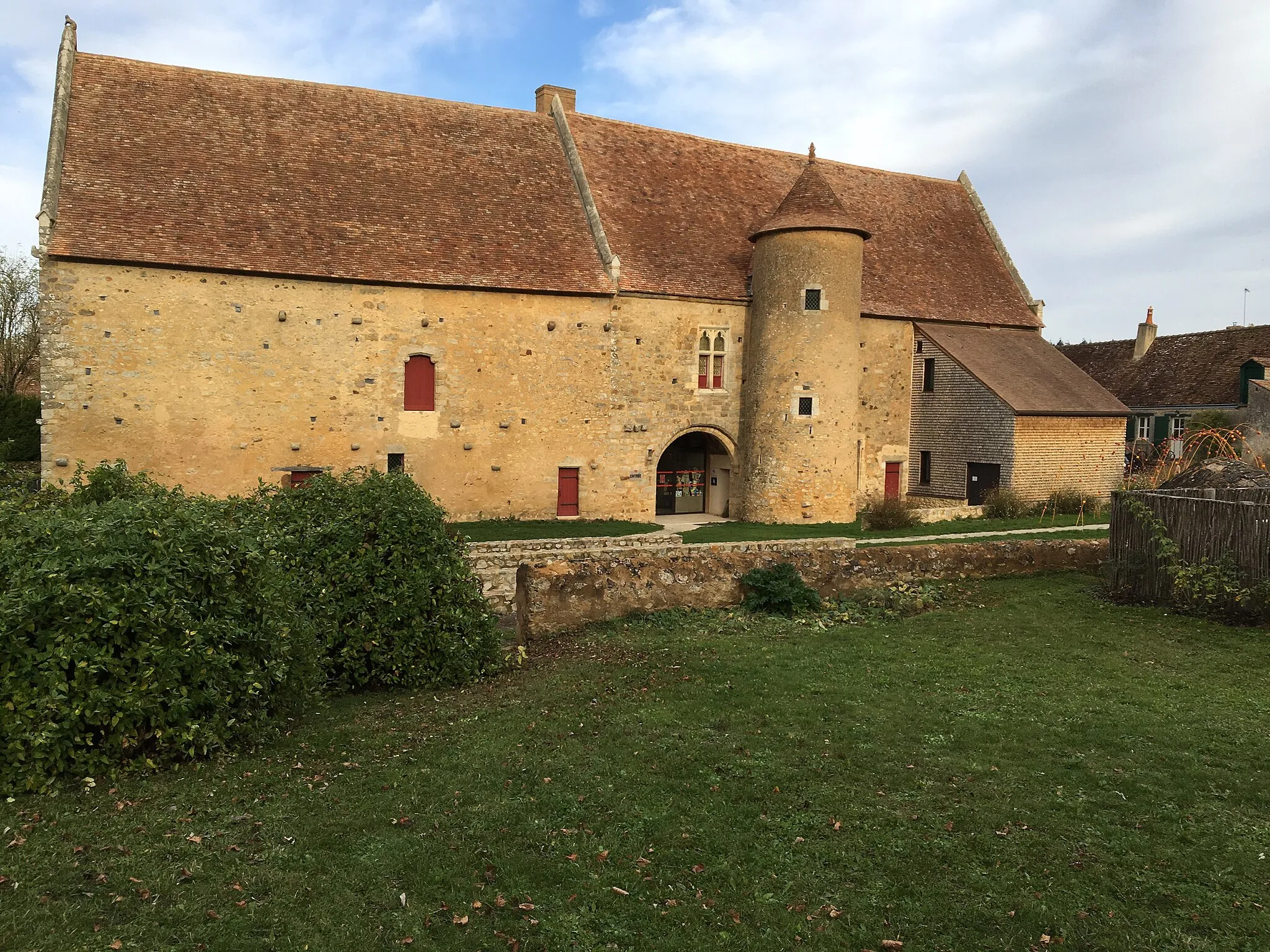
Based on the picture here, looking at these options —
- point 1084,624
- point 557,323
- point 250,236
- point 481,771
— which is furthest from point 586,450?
point 481,771

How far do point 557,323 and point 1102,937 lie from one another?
737 inches

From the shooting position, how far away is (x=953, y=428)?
2470 cm

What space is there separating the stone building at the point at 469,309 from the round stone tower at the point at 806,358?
7cm

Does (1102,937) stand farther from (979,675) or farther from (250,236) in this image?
(250,236)

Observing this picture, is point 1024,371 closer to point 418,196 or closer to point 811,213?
point 811,213

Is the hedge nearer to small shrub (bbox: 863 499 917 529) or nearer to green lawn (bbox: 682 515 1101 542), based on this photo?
green lawn (bbox: 682 515 1101 542)

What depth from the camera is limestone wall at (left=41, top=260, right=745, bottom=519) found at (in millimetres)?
17984

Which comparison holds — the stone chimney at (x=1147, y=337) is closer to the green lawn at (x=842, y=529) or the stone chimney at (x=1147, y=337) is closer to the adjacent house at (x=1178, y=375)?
the adjacent house at (x=1178, y=375)

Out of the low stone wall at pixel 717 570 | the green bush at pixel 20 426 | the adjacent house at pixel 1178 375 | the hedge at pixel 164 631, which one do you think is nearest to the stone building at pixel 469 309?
the low stone wall at pixel 717 570

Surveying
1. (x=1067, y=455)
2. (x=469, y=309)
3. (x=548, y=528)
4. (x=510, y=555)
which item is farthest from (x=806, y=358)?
(x=510, y=555)

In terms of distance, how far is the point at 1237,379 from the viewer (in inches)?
1236

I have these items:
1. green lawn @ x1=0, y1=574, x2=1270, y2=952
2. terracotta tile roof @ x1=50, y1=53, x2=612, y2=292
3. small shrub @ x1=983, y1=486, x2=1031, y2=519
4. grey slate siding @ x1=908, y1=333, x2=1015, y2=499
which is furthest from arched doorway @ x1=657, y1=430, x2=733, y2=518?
green lawn @ x1=0, y1=574, x2=1270, y2=952

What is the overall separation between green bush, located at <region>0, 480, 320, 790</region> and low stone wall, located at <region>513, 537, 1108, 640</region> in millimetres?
4070

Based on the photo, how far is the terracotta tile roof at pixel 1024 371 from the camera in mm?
23781
